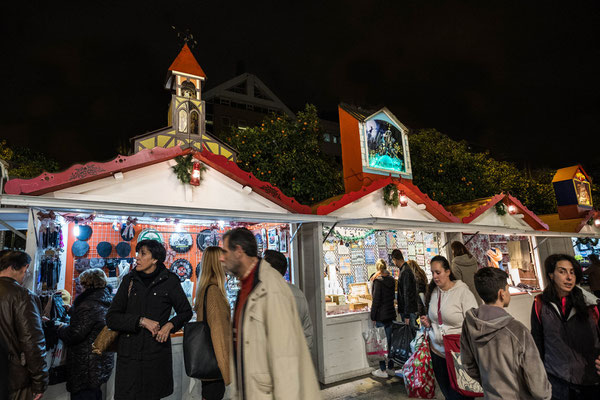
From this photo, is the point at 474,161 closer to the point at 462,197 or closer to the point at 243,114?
the point at 462,197

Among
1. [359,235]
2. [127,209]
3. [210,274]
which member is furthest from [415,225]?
[127,209]

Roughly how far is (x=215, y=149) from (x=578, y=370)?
29.1ft

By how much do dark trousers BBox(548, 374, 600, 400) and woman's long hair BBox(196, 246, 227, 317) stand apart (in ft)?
9.74

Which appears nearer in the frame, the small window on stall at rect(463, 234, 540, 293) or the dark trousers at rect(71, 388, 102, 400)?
the dark trousers at rect(71, 388, 102, 400)

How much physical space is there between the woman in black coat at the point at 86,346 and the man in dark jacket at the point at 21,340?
0.42 meters

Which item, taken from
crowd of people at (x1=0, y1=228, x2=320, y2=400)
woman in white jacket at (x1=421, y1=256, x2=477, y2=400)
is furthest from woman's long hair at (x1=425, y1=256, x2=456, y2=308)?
crowd of people at (x1=0, y1=228, x2=320, y2=400)

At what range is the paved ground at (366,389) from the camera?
5.20m

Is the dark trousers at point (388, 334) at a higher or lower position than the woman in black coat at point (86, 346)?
lower

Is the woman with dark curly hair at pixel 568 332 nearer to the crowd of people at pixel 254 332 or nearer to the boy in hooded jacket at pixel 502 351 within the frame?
the crowd of people at pixel 254 332

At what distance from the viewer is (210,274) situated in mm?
3303

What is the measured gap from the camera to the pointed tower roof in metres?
8.38

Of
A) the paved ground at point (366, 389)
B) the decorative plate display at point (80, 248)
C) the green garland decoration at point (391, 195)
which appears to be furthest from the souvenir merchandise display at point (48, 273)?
the green garland decoration at point (391, 195)

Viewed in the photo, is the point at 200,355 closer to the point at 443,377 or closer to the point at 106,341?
the point at 106,341

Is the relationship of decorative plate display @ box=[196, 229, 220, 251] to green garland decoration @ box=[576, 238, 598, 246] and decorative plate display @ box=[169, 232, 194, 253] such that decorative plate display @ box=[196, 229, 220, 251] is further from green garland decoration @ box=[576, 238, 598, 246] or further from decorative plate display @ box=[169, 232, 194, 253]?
green garland decoration @ box=[576, 238, 598, 246]
